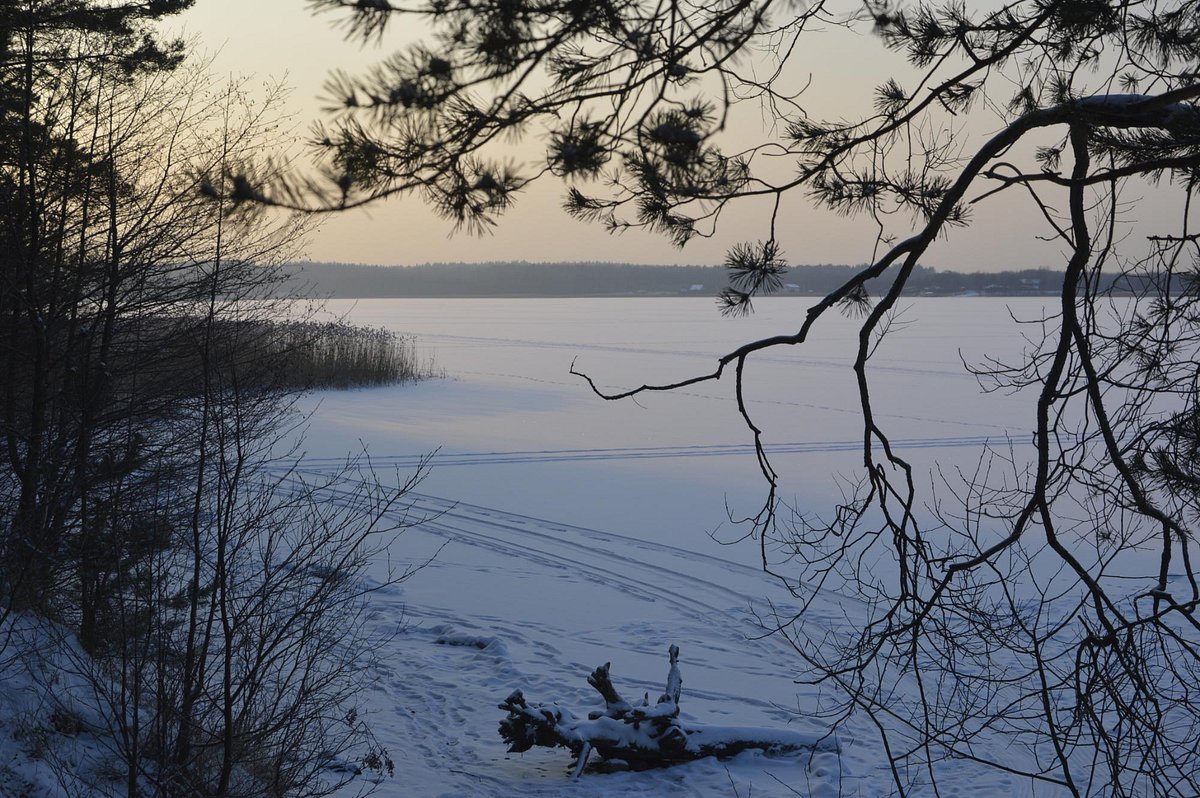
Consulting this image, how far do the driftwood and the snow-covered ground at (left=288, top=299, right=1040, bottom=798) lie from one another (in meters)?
0.10

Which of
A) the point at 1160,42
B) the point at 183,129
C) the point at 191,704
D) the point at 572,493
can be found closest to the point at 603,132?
the point at 1160,42

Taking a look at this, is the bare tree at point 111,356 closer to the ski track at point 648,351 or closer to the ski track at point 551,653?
the ski track at point 551,653

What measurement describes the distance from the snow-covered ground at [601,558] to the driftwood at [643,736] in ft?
0.34

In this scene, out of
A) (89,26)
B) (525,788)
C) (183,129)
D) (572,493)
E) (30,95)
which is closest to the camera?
(525,788)

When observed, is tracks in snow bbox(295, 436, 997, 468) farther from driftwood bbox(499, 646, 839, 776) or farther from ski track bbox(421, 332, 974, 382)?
driftwood bbox(499, 646, 839, 776)

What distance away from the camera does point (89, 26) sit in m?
8.28

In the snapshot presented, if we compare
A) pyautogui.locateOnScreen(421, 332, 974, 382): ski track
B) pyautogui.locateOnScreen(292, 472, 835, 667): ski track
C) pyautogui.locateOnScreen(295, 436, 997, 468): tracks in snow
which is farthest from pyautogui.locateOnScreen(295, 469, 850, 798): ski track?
pyautogui.locateOnScreen(421, 332, 974, 382): ski track

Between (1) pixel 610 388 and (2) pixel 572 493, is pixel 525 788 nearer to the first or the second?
(2) pixel 572 493

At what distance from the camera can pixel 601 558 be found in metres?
11.2

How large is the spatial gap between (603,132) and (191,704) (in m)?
3.73

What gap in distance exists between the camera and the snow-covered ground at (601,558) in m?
6.75

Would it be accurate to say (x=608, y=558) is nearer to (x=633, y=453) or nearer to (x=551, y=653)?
(x=551, y=653)

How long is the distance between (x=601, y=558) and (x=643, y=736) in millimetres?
4541

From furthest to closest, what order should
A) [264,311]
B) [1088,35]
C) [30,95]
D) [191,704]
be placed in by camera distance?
[264,311]
[30,95]
[191,704]
[1088,35]
